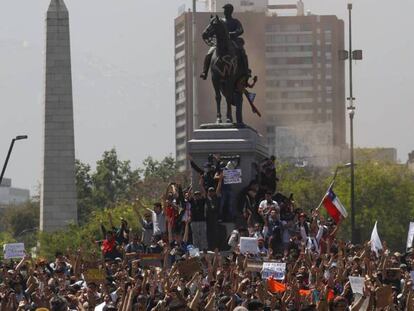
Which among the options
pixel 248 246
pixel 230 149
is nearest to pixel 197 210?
pixel 230 149

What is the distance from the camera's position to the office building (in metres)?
164

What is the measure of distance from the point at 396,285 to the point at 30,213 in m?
133

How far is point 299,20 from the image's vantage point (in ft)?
652

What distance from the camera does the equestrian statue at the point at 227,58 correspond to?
1719 inches

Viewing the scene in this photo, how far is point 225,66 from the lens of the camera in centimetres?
4438

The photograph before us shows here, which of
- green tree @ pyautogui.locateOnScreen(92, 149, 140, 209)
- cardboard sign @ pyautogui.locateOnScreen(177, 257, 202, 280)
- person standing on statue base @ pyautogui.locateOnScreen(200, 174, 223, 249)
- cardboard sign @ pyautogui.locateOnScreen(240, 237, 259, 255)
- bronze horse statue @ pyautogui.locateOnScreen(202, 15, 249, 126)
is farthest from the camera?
green tree @ pyautogui.locateOnScreen(92, 149, 140, 209)

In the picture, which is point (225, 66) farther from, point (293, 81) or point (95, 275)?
point (293, 81)

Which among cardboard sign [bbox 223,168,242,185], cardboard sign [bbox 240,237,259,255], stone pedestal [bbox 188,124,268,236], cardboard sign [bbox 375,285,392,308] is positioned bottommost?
cardboard sign [bbox 375,285,392,308]

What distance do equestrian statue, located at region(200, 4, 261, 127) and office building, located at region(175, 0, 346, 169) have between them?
10946 cm

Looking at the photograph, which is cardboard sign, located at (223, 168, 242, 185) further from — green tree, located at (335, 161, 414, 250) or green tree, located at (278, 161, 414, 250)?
green tree, located at (335, 161, 414, 250)

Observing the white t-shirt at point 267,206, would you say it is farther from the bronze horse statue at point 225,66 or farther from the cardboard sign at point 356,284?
the cardboard sign at point 356,284

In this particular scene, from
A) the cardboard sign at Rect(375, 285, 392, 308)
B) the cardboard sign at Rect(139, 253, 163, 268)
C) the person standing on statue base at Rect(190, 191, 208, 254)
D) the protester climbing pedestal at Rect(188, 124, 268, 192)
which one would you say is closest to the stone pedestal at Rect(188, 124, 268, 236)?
the protester climbing pedestal at Rect(188, 124, 268, 192)

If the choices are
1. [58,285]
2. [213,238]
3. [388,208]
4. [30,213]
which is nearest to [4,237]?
[388,208]

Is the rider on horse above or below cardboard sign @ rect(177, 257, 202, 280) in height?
above
